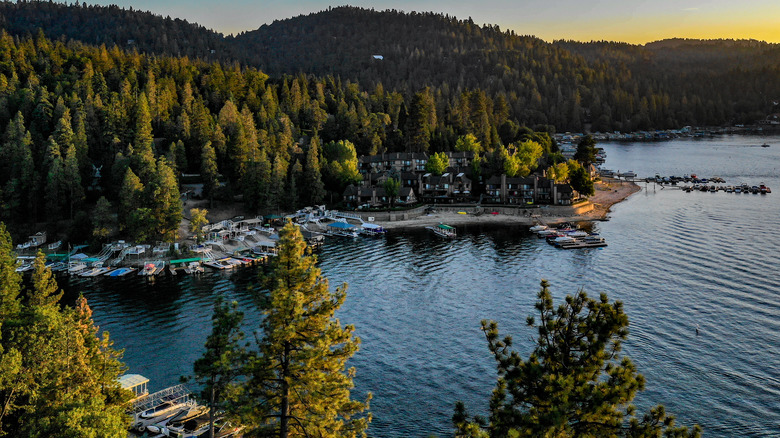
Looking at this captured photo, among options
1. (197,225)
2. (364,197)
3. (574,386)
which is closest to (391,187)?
(364,197)

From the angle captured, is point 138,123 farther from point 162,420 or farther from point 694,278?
point 694,278

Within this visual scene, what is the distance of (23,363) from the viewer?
2572 cm

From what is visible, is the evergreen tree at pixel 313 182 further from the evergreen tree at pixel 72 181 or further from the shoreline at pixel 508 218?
the evergreen tree at pixel 72 181

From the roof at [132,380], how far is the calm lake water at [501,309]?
1997mm

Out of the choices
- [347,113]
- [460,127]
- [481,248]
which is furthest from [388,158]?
[481,248]

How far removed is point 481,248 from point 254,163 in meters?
40.2

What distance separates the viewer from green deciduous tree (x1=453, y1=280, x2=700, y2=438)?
1523 cm

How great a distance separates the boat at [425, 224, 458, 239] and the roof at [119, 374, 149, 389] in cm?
5550

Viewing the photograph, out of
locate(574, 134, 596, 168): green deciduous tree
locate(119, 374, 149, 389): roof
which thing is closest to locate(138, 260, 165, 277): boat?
locate(119, 374, 149, 389): roof

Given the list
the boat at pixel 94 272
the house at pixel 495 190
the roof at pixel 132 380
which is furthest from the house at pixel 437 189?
the roof at pixel 132 380

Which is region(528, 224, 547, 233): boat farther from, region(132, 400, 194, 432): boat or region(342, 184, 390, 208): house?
region(132, 400, 194, 432): boat

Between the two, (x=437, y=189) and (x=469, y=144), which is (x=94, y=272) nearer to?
(x=437, y=189)

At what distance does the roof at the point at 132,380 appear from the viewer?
3603cm

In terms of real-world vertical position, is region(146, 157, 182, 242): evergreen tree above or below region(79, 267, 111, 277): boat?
above
